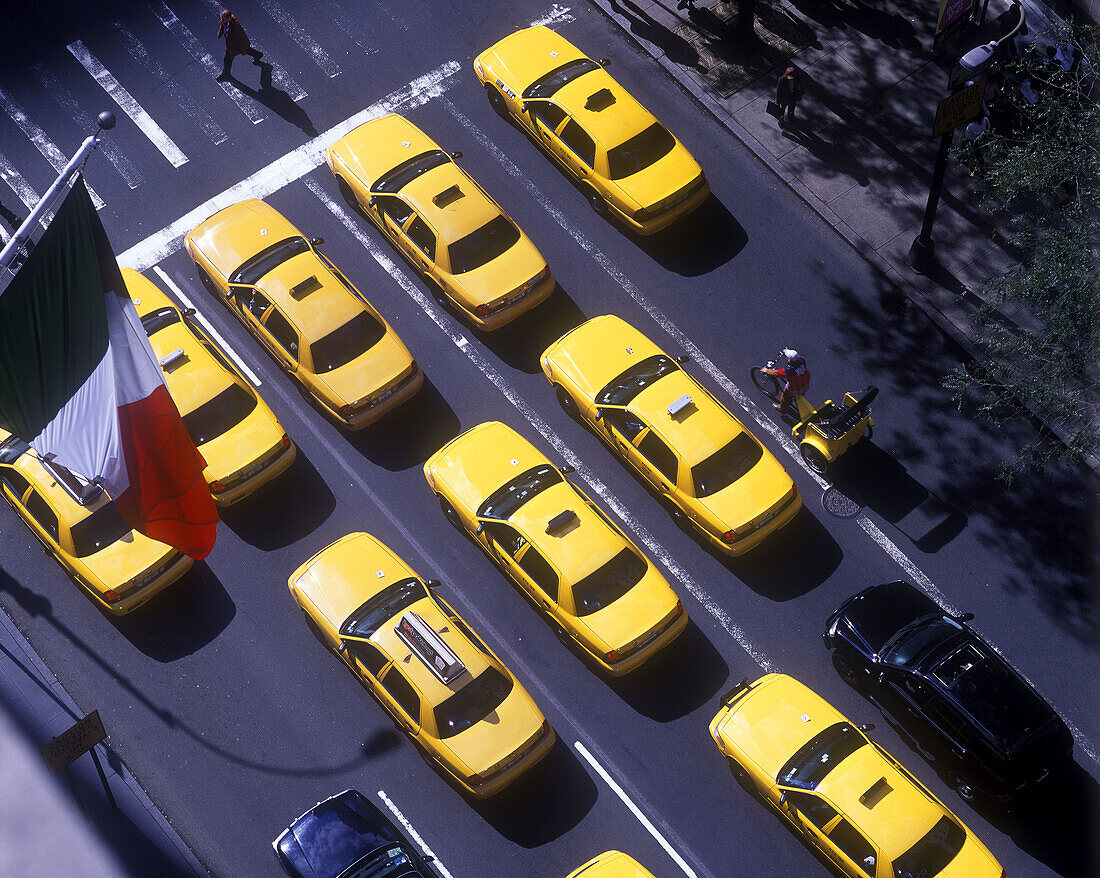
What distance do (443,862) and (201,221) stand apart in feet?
40.9

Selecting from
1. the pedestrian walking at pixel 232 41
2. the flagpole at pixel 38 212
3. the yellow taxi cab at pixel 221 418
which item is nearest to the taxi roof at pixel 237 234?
the yellow taxi cab at pixel 221 418

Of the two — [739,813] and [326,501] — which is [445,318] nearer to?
[326,501]

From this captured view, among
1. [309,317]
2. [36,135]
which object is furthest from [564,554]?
[36,135]

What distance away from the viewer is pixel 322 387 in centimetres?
2025

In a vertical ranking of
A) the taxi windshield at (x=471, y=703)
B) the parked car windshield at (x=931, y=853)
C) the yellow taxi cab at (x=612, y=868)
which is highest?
the taxi windshield at (x=471, y=703)

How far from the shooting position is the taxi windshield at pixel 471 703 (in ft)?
57.8

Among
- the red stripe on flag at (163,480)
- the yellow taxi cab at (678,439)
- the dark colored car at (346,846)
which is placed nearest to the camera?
the red stripe on flag at (163,480)

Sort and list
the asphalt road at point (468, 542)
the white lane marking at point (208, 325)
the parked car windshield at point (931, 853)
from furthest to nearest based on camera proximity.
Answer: the white lane marking at point (208, 325) < the asphalt road at point (468, 542) < the parked car windshield at point (931, 853)

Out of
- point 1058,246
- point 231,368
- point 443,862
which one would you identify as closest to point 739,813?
point 443,862

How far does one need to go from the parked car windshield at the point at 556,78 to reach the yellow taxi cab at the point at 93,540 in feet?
35.4

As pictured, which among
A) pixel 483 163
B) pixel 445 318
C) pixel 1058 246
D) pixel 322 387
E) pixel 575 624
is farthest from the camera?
pixel 483 163

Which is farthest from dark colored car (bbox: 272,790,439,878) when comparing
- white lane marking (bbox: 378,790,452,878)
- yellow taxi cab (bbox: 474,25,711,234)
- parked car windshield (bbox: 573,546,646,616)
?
yellow taxi cab (bbox: 474,25,711,234)

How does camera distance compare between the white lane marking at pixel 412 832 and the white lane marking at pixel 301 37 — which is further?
the white lane marking at pixel 301 37

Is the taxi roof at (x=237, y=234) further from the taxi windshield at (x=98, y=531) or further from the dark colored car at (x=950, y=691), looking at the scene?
the dark colored car at (x=950, y=691)
